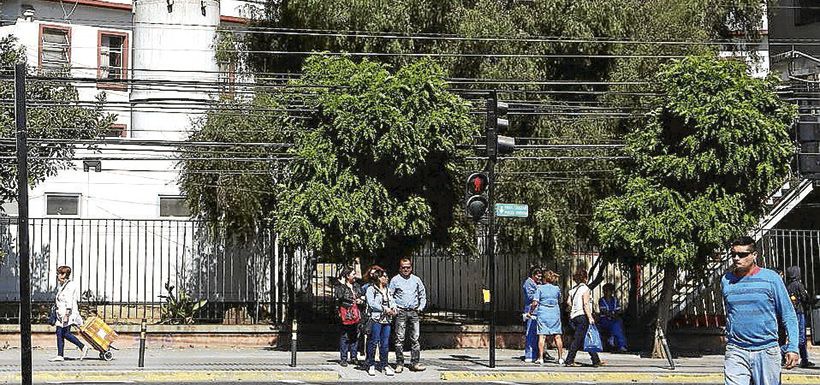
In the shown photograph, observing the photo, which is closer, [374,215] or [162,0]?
[374,215]

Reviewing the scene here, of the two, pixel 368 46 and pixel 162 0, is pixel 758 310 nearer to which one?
pixel 368 46

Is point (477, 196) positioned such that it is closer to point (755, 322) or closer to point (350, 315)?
point (350, 315)

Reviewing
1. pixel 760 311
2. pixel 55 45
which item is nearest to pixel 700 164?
pixel 760 311

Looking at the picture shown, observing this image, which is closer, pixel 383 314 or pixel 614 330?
pixel 383 314

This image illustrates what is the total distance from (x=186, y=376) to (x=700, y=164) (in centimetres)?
1019

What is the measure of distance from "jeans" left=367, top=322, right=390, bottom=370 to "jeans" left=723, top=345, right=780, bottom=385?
32.1 ft

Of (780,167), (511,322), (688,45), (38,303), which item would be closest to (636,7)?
(688,45)

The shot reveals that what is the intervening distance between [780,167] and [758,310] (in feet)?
44.6

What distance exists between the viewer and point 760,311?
9.52 m

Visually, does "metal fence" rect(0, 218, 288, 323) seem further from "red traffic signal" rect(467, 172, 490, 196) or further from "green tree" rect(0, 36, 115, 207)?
"red traffic signal" rect(467, 172, 490, 196)

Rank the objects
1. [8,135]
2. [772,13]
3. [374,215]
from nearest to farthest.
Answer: [374,215]
[8,135]
[772,13]

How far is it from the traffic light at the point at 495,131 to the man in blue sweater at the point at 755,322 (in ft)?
33.7

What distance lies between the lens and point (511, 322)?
2662 cm

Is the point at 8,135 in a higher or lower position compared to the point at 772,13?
lower
